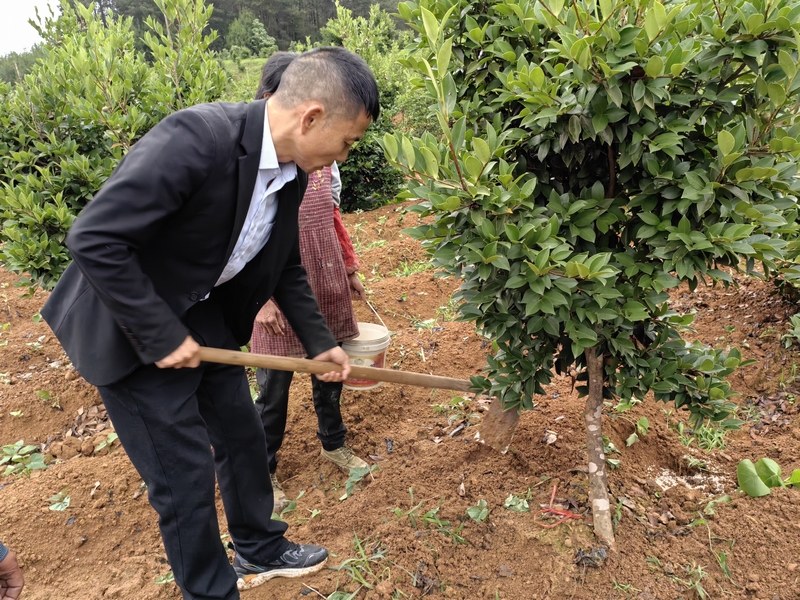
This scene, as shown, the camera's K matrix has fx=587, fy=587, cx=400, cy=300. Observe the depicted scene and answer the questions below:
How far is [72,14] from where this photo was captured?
586cm

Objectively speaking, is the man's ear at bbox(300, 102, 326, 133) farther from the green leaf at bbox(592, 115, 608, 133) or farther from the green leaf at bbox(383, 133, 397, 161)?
the green leaf at bbox(592, 115, 608, 133)

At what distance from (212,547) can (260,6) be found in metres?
48.7

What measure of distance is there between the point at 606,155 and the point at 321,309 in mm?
1707

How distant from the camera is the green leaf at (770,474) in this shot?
8.79 ft

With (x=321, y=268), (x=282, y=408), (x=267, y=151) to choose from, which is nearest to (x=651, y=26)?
(x=267, y=151)

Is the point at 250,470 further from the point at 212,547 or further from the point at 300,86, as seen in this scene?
the point at 300,86

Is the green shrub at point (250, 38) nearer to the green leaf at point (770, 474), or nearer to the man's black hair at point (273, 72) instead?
the man's black hair at point (273, 72)

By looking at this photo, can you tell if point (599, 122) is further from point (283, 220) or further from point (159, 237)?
point (159, 237)

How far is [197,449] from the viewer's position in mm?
2211

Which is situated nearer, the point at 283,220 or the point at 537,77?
the point at 537,77

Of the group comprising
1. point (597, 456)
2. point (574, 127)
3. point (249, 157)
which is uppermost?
point (249, 157)

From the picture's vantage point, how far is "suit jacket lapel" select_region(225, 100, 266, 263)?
1.98 metres

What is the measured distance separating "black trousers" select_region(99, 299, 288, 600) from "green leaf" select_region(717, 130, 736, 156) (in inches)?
75.5

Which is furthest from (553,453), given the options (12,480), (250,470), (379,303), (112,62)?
(112,62)
